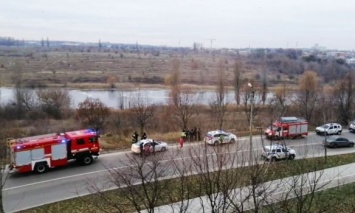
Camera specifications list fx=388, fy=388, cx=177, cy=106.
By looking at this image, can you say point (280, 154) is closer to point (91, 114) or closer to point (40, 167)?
point (40, 167)

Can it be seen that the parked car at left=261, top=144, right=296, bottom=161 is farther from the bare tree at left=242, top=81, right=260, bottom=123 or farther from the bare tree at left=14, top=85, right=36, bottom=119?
the bare tree at left=14, top=85, right=36, bottom=119

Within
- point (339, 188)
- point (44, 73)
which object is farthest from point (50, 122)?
point (44, 73)

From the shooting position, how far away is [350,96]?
41312mm

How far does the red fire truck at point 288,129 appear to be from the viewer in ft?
96.0

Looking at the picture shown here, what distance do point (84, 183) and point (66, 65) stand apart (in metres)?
78.0

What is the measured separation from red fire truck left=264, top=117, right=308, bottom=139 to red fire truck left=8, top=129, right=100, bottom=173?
540 inches

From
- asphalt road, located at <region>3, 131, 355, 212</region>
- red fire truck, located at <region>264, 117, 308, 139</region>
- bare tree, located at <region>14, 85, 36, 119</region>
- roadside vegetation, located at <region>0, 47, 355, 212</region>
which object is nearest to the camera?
asphalt road, located at <region>3, 131, 355, 212</region>

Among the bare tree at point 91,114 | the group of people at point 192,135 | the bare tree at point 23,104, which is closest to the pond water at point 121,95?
the bare tree at point 23,104

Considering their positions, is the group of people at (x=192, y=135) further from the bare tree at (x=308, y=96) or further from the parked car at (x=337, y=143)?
the bare tree at (x=308, y=96)

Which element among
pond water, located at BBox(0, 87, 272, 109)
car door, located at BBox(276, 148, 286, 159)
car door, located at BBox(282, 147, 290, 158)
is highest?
pond water, located at BBox(0, 87, 272, 109)

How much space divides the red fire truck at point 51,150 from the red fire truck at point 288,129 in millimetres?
13722

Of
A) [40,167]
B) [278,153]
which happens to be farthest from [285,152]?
[40,167]

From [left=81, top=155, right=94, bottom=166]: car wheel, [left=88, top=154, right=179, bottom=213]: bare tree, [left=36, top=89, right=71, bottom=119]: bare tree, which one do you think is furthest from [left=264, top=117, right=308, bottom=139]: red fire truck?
[left=36, top=89, right=71, bottom=119]: bare tree

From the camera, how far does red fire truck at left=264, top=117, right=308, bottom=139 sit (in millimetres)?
29248
